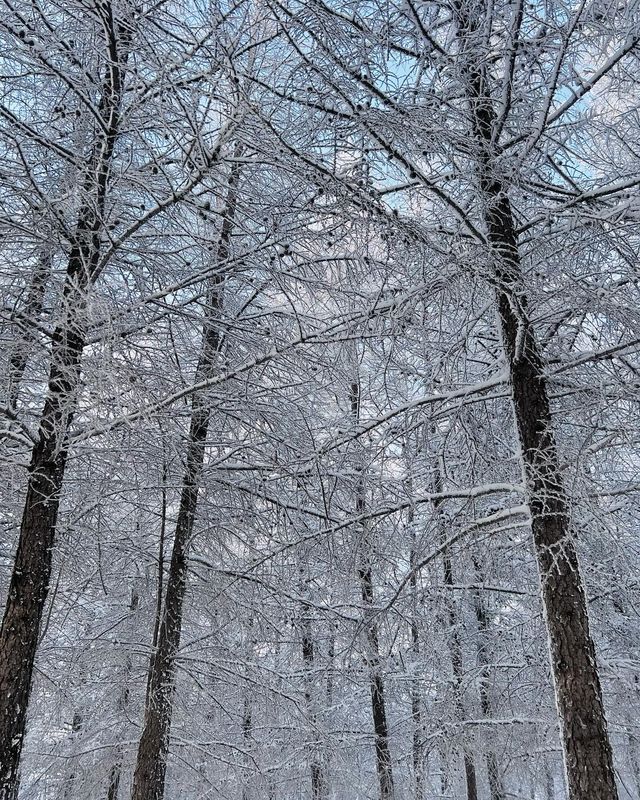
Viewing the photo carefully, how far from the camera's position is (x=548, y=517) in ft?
11.6

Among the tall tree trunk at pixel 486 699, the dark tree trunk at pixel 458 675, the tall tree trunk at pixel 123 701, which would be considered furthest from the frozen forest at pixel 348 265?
the tall tree trunk at pixel 486 699

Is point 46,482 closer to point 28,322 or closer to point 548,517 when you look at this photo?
point 28,322

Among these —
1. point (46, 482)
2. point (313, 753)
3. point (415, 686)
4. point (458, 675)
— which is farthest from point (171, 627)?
point (415, 686)

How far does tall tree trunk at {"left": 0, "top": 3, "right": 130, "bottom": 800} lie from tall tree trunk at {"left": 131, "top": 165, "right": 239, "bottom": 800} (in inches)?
50.5

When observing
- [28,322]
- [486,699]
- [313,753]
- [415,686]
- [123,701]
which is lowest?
[313,753]

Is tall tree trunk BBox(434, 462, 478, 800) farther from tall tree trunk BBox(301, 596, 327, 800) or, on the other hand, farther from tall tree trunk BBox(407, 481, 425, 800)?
tall tree trunk BBox(301, 596, 327, 800)

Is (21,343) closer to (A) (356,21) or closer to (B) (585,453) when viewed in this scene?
(A) (356,21)

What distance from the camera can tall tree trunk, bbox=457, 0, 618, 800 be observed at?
3.05 metres

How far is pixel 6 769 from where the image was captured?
316 cm

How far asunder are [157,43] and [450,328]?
2.91m

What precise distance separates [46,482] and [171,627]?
317cm

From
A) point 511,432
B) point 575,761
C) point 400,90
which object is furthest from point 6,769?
point 400,90

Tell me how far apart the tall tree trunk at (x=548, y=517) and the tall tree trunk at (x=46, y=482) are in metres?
2.11

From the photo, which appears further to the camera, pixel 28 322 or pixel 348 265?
pixel 348 265
